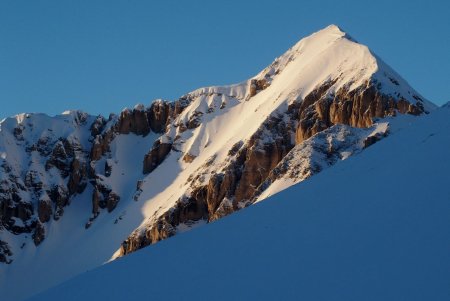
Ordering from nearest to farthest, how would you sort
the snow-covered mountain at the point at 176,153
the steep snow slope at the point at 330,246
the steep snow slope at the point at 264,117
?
the steep snow slope at the point at 330,246, the snow-covered mountain at the point at 176,153, the steep snow slope at the point at 264,117

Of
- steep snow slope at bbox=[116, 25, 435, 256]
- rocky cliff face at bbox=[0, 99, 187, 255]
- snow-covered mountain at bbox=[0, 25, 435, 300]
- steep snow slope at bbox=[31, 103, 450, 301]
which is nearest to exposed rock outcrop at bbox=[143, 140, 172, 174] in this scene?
snow-covered mountain at bbox=[0, 25, 435, 300]

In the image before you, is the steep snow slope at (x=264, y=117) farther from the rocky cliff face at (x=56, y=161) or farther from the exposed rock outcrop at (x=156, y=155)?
the rocky cliff face at (x=56, y=161)

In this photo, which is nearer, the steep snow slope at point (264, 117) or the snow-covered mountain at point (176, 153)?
the snow-covered mountain at point (176, 153)

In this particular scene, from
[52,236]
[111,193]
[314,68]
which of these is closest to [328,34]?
[314,68]

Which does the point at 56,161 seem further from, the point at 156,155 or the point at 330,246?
the point at 330,246

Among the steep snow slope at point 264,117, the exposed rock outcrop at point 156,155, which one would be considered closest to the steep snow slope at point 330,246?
the steep snow slope at point 264,117

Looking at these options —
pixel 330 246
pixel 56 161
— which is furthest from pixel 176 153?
pixel 330 246
